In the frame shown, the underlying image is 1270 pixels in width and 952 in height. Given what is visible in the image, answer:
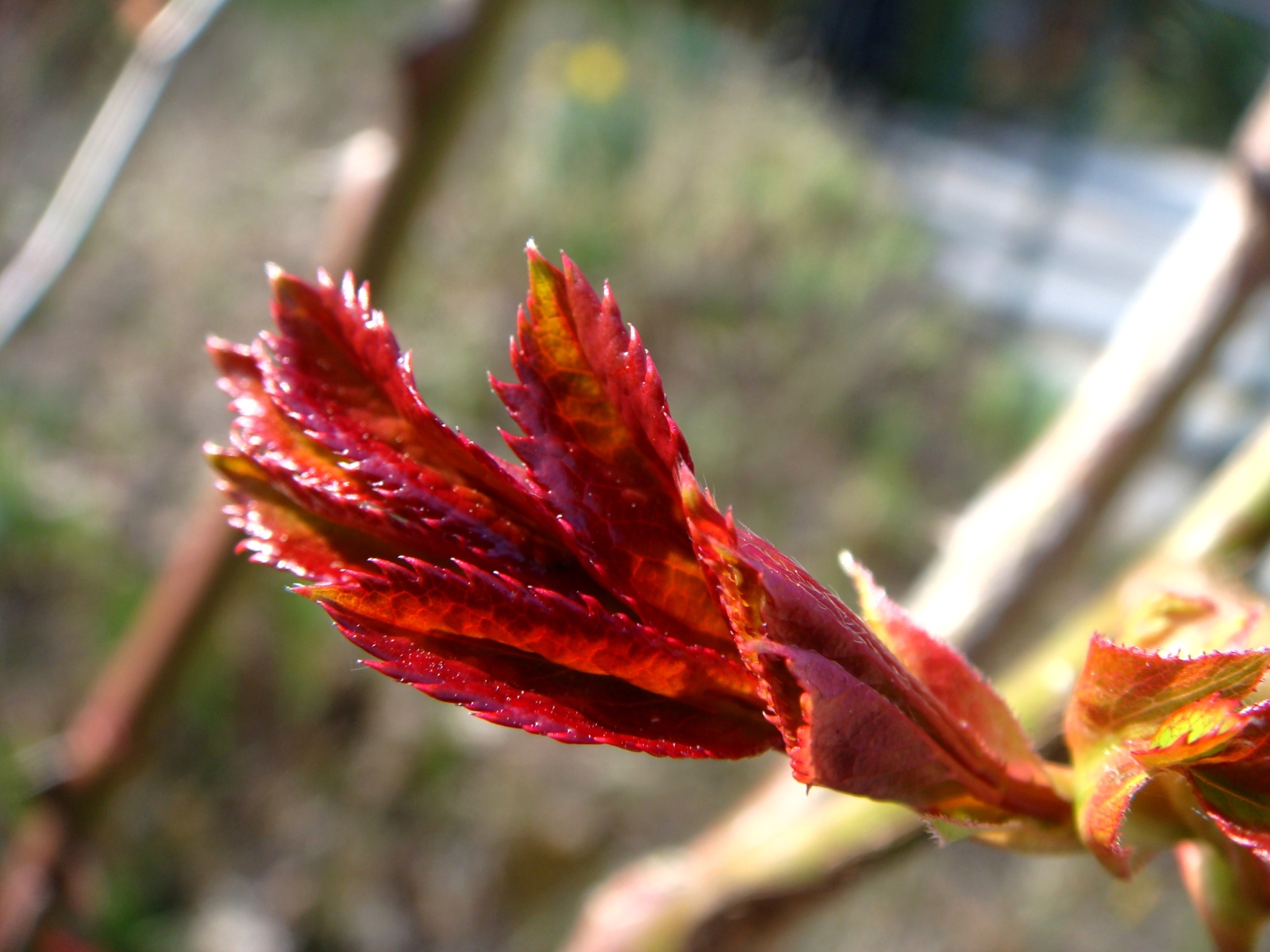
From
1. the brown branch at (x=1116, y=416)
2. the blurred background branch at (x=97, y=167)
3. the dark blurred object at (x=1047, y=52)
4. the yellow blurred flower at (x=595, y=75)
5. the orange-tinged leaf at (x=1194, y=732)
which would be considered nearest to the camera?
the orange-tinged leaf at (x=1194, y=732)

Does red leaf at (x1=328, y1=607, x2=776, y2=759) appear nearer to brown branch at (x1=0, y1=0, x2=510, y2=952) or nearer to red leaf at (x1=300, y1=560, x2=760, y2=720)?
red leaf at (x1=300, y1=560, x2=760, y2=720)

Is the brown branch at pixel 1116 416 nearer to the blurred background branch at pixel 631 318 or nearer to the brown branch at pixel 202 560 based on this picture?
the blurred background branch at pixel 631 318

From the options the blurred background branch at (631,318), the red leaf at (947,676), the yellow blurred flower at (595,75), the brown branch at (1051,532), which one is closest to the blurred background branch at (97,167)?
the blurred background branch at (631,318)

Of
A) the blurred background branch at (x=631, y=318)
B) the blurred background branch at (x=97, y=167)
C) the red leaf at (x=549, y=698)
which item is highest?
the red leaf at (x=549, y=698)

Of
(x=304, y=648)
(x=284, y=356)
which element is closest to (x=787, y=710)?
(x=284, y=356)

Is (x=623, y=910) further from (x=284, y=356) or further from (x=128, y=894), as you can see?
(x=128, y=894)

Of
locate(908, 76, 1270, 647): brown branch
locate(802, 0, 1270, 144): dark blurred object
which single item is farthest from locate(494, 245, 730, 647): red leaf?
locate(802, 0, 1270, 144): dark blurred object
